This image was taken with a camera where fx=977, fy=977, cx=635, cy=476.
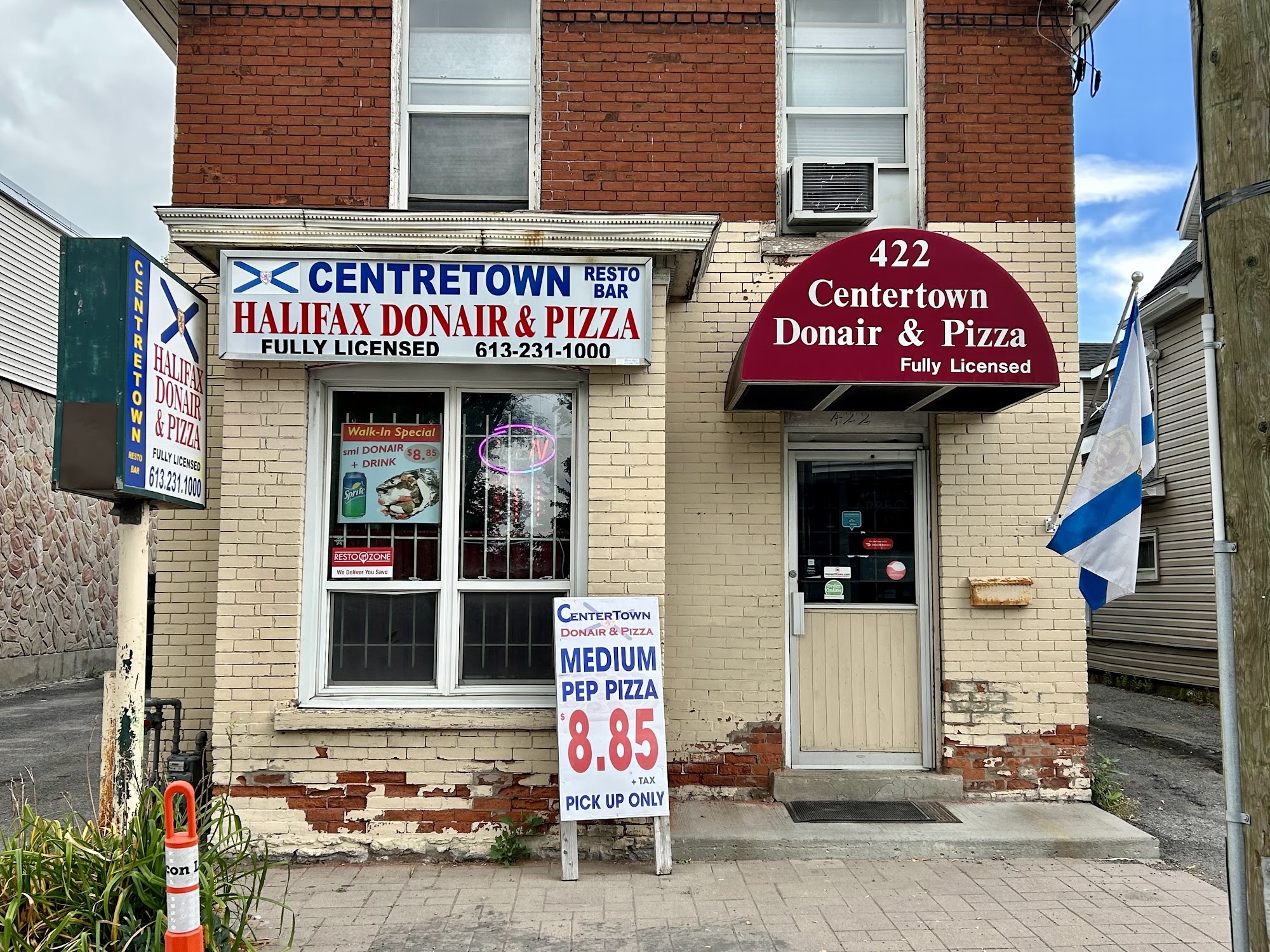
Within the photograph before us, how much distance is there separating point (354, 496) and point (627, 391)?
74.1 inches

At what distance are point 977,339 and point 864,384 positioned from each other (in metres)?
0.74

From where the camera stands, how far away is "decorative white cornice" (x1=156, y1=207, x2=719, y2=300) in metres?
5.89

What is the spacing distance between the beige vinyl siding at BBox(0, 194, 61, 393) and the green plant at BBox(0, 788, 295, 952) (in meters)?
11.8

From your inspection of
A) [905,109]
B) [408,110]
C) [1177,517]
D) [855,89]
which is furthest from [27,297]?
[1177,517]

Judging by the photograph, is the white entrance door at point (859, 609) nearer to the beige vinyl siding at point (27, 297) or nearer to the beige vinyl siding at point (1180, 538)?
the beige vinyl siding at point (1180, 538)

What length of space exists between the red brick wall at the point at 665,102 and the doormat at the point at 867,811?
13.6 ft

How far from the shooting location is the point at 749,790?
22.2 feet

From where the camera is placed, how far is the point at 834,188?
704 cm

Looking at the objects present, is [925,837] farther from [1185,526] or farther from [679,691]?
[1185,526]

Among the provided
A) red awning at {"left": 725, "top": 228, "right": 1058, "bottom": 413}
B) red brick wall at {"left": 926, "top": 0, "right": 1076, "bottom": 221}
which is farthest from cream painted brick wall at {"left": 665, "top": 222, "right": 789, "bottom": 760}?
red brick wall at {"left": 926, "top": 0, "right": 1076, "bottom": 221}

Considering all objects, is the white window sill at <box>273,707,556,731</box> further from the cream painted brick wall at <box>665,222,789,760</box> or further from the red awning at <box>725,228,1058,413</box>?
the red awning at <box>725,228,1058,413</box>

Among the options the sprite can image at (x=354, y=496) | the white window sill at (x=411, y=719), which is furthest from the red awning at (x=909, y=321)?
the sprite can image at (x=354, y=496)

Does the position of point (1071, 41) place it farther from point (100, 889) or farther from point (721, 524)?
point (100, 889)

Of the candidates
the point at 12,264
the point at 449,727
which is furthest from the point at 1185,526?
the point at 12,264
